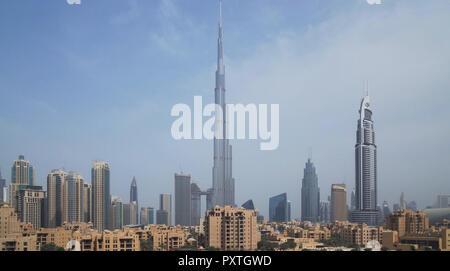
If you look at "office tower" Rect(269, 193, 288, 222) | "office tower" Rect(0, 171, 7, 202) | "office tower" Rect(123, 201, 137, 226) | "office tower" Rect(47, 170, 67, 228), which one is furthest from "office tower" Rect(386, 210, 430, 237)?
"office tower" Rect(0, 171, 7, 202)

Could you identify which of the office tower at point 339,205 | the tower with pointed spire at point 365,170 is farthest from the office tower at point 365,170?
the office tower at point 339,205

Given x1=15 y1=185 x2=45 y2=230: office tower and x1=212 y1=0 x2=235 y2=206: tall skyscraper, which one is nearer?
x1=212 y1=0 x2=235 y2=206: tall skyscraper

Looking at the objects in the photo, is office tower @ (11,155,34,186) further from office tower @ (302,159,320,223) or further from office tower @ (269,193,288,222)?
office tower @ (302,159,320,223)

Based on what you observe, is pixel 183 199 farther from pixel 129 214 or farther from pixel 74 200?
pixel 74 200

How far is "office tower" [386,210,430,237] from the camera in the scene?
→ 17.2 ft

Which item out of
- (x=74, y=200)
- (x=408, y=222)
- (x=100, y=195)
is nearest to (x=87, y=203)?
(x=74, y=200)

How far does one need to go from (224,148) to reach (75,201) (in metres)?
2.90

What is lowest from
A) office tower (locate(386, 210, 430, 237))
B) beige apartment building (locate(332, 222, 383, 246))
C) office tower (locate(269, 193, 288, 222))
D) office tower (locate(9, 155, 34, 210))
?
beige apartment building (locate(332, 222, 383, 246))

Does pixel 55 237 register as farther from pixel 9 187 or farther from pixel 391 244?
pixel 391 244

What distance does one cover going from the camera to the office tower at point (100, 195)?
5082 mm

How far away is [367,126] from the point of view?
15.6ft

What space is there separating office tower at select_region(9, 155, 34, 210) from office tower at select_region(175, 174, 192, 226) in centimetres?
170

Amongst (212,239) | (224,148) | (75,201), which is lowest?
(212,239)
